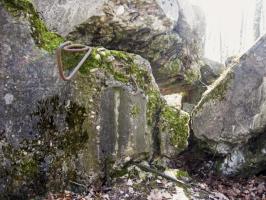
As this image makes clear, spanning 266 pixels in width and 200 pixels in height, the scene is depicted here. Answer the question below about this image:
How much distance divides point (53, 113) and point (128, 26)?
4172mm

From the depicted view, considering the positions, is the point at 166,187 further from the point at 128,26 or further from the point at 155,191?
the point at 128,26

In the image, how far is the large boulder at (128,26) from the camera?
8102 mm

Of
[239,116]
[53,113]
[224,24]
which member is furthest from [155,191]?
[224,24]

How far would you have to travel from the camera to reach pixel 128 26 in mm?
8383

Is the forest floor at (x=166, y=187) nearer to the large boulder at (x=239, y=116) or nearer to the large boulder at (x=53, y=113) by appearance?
the large boulder at (x=53, y=113)

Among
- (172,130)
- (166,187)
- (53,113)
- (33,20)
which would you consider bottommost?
(166,187)

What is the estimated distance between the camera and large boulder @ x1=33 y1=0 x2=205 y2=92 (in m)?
8.10

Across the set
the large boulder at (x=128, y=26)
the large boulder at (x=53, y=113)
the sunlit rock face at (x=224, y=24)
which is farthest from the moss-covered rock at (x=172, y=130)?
the sunlit rock face at (x=224, y=24)

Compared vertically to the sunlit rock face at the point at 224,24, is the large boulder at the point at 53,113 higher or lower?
higher

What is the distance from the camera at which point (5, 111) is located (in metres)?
4.60

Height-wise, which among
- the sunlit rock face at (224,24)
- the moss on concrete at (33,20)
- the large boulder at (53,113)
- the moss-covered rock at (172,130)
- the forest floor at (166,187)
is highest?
the moss on concrete at (33,20)

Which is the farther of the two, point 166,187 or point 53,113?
Result: point 166,187

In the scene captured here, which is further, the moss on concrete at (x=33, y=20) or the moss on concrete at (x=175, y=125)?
the moss on concrete at (x=175, y=125)

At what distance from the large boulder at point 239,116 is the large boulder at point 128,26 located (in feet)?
7.74
